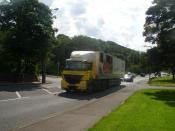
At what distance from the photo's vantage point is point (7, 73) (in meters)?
49.4

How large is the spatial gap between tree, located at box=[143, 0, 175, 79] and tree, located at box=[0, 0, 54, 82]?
1321 centimetres

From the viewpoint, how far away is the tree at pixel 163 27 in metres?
41.0

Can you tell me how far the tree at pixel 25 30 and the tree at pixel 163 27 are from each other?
13.2 metres

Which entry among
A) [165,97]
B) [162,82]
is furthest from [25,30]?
[162,82]

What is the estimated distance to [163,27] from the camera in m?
41.9

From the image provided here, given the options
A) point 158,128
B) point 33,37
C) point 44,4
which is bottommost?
point 158,128

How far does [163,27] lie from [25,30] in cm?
1692

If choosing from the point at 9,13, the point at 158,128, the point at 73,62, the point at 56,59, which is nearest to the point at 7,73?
the point at 9,13

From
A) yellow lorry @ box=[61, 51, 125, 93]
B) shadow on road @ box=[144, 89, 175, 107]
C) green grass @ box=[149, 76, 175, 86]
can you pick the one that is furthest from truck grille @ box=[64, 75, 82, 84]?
green grass @ box=[149, 76, 175, 86]

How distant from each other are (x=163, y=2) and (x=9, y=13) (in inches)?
754

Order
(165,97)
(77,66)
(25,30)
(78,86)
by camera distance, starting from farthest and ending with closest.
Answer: (25,30) → (77,66) → (78,86) → (165,97)

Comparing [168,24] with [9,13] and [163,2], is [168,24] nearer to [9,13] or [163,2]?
[163,2]

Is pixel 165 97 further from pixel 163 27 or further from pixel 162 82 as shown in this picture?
pixel 162 82

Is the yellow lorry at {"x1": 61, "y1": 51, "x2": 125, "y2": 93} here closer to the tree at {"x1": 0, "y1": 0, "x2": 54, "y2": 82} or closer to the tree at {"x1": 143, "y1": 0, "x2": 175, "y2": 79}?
the tree at {"x1": 143, "y1": 0, "x2": 175, "y2": 79}
